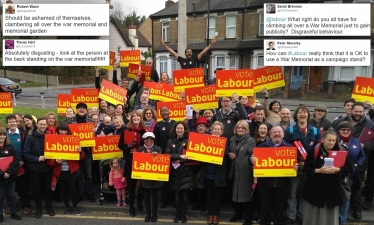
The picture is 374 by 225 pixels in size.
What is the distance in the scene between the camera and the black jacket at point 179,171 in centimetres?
644

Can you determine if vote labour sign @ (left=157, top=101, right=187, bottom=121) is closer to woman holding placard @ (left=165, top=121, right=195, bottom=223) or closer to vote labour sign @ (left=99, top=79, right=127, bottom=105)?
woman holding placard @ (left=165, top=121, right=195, bottom=223)

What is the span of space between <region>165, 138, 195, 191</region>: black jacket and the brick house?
22.8 m

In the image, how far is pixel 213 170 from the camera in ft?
21.0

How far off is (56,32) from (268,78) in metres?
5.42

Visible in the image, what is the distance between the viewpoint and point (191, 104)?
8.10 meters

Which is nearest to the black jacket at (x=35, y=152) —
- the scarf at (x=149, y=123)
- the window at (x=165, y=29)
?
the scarf at (x=149, y=123)

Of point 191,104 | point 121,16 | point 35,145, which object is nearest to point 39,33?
point 35,145

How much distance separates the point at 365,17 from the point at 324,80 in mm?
21956

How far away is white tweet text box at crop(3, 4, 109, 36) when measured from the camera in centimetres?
875

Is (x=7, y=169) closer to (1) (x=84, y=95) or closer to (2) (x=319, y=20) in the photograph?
(1) (x=84, y=95)

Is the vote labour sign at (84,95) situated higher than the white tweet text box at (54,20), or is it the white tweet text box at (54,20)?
the white tweet text box at (54,20)

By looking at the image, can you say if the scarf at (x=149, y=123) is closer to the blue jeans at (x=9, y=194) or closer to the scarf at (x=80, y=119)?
the scarf at (x=80, y=119)

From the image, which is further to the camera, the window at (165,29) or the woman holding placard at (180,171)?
the window at (165,29)

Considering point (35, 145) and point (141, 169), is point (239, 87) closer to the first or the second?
point (141, 169)
